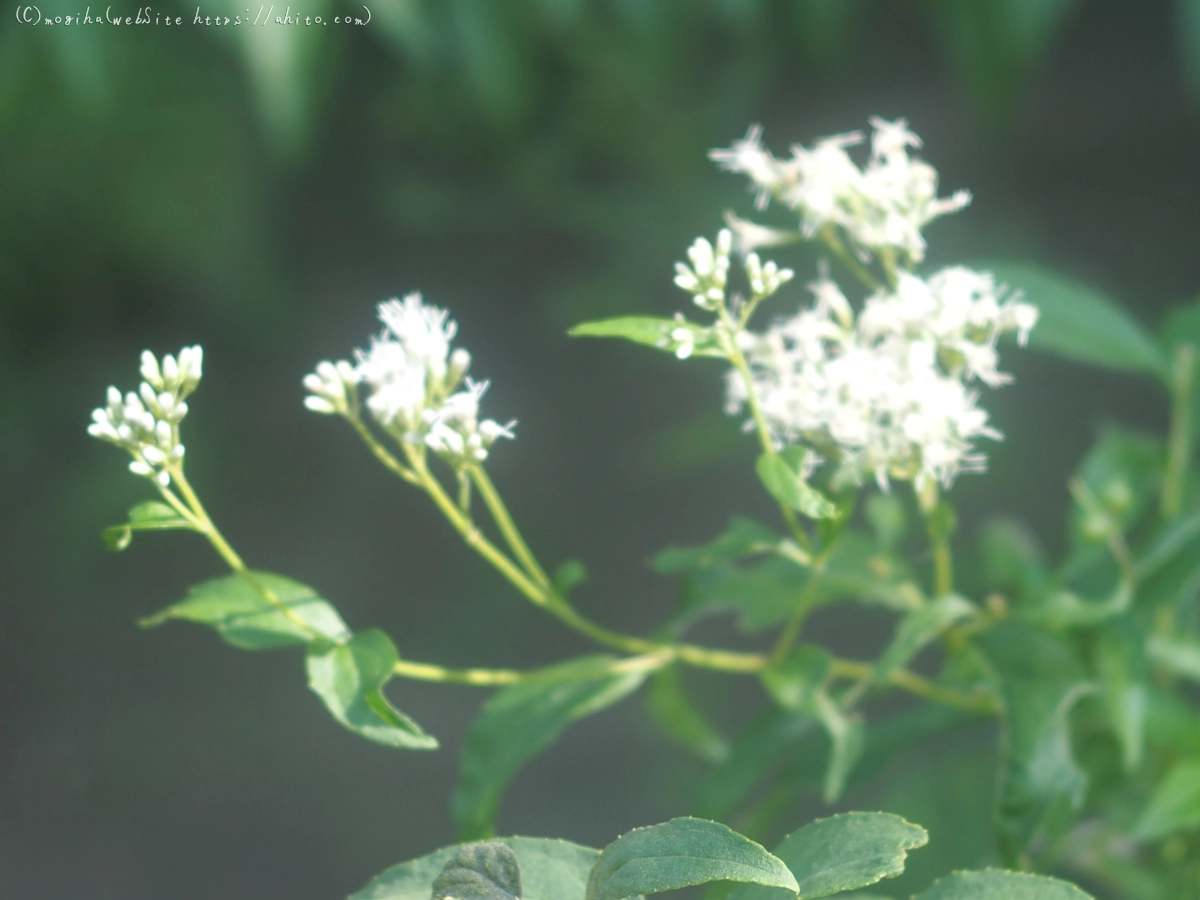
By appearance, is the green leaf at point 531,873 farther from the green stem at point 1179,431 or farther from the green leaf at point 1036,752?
the green stem at point 1179,431

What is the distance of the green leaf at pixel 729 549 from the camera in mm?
631

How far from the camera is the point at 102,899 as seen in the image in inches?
85.5

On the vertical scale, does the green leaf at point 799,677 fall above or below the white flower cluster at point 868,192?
below

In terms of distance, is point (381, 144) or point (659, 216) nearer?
point (659, 216)

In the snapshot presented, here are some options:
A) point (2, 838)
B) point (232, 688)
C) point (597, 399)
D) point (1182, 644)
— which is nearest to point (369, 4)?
point (1182, 644)

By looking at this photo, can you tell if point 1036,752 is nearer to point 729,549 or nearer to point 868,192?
point 729,549

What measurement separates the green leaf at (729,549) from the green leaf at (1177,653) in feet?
1.17

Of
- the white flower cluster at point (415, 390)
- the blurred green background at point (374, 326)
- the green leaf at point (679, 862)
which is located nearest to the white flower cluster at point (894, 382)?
the white flower cluster at point (415, 390)

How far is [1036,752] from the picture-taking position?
0.65m

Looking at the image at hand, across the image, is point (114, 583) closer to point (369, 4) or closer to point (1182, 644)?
point (369, 4)

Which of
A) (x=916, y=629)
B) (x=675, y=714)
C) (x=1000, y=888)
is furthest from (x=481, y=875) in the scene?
(x=675, y=714)

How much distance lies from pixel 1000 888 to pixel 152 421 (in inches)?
17.8

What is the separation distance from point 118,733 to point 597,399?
128 centimetres

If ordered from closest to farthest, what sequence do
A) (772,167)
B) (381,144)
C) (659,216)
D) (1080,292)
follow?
(772,167) → (1080,292) → (659,216) → (381,144)
